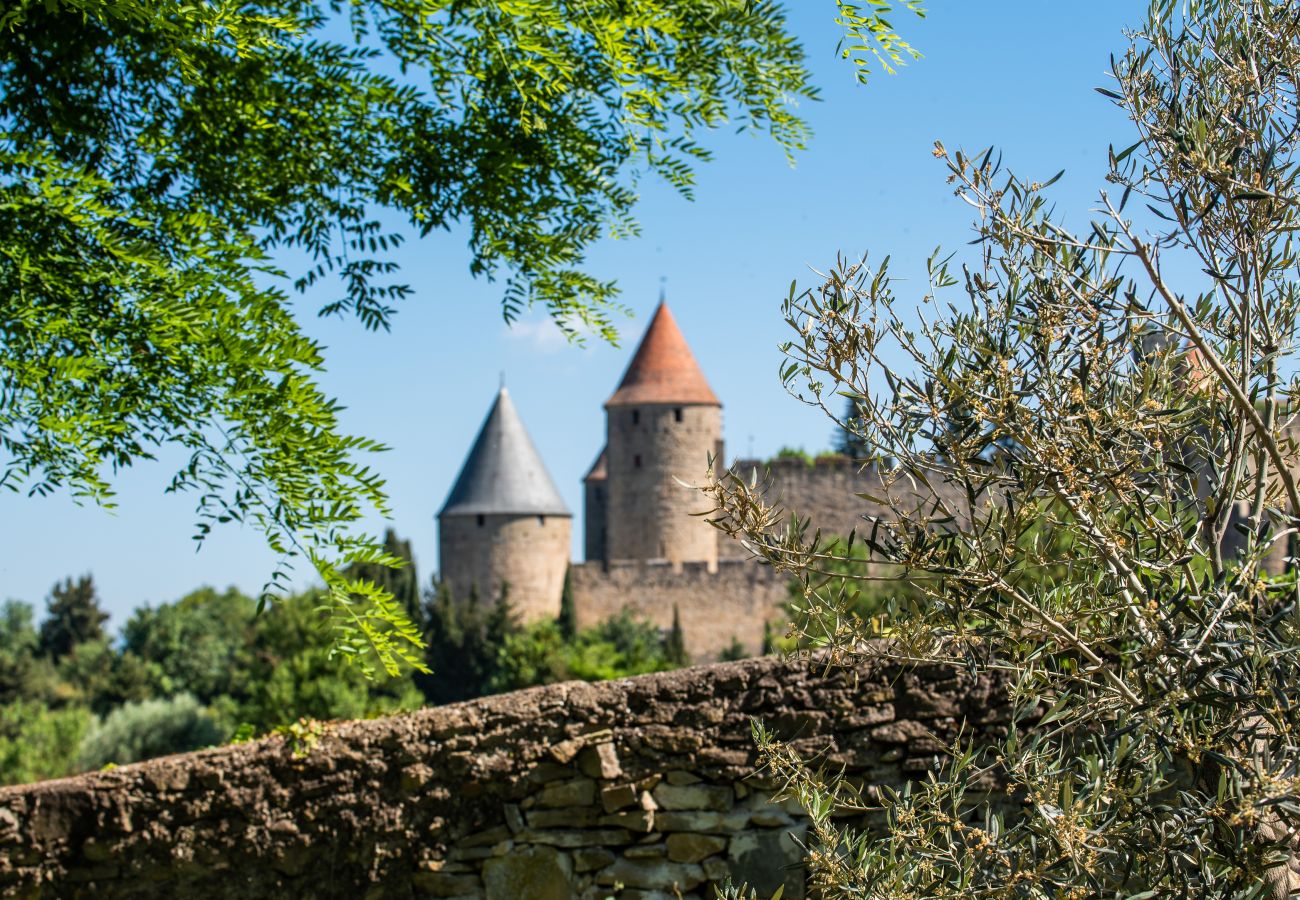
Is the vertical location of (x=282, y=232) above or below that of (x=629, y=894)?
above

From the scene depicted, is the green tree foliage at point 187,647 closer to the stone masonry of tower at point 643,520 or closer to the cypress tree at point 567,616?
the stone masonry of tower at point 643,520

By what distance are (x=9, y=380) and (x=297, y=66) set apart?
1.65m

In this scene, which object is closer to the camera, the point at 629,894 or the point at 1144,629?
the point at 1144,629

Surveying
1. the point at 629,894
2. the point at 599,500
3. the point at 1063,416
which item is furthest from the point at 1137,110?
the point at 599,500

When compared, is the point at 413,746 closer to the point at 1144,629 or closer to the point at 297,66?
the point at 297,66

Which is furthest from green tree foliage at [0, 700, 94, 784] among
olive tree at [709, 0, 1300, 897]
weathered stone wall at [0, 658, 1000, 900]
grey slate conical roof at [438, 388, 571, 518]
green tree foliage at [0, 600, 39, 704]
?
olive tree at [709, 0, 1300, 897]

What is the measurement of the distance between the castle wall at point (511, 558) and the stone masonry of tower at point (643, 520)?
32mm

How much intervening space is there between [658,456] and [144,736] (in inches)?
708

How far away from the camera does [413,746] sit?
483 centimetres

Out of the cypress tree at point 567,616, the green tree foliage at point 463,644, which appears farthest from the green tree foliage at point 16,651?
the cypress tree at point 567,616

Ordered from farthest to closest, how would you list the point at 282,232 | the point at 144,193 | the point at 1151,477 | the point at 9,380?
the point at 282,232
the point at 144,193
the point at 9,380
the point at 1151,477

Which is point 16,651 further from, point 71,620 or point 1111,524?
point 1111,524

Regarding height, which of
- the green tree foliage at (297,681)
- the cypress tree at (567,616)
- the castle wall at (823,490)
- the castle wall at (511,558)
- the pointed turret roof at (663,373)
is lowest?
the green tree foliage at (297,681)

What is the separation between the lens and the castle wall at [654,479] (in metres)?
42.4
